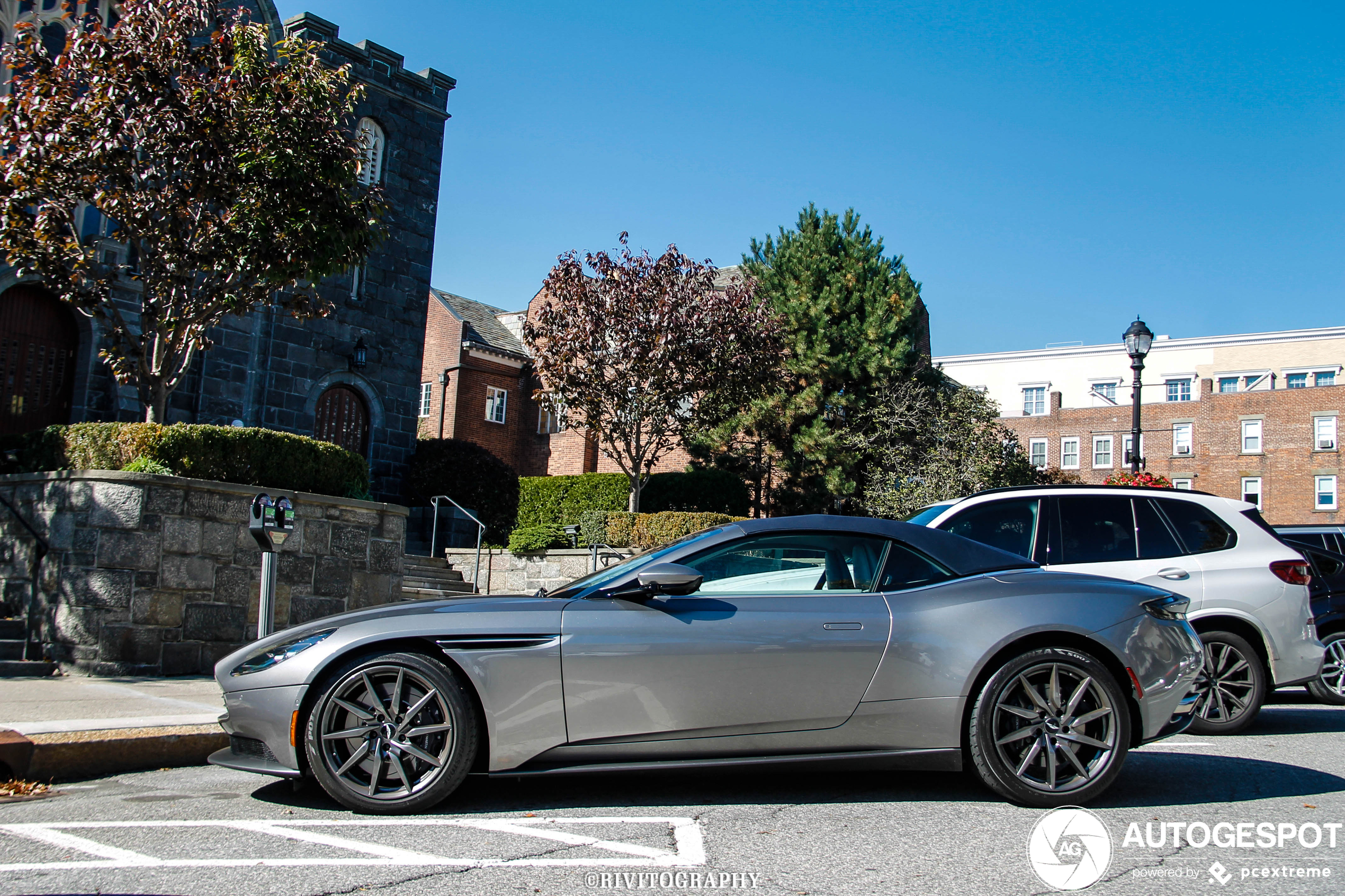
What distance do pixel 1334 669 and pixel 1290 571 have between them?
2.72 meters

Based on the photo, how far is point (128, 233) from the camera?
10.1 metres

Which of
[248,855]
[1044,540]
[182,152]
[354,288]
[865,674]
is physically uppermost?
[354,288]

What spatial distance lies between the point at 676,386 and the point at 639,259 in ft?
8.55

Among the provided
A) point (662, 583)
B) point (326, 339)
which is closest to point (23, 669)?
point (662, 583)

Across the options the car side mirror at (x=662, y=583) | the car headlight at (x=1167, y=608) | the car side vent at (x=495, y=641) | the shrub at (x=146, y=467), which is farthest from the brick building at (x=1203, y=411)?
the car side vent at (x=495, y=641)

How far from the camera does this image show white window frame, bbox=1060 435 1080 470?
174ft

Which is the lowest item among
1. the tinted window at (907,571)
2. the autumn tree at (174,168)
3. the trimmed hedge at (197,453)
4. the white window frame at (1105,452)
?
the tinted window at (907,571)

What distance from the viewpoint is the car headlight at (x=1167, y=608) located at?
478 centimetres

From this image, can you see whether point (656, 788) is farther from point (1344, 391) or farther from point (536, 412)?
point (1344, 391)

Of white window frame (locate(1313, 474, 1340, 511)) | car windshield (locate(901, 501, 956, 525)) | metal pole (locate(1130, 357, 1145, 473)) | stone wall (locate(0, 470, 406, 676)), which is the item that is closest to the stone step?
stone wall (locate(0, 470, 406, 676))

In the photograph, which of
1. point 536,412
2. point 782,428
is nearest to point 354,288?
point 782,428

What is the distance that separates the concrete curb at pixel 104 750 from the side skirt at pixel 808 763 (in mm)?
2431

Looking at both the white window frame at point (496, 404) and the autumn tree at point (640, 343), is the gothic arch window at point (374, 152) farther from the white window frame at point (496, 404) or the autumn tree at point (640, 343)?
the white window frame at point (496, 404)

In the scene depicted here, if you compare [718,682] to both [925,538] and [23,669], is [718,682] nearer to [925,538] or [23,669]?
[925,538]
